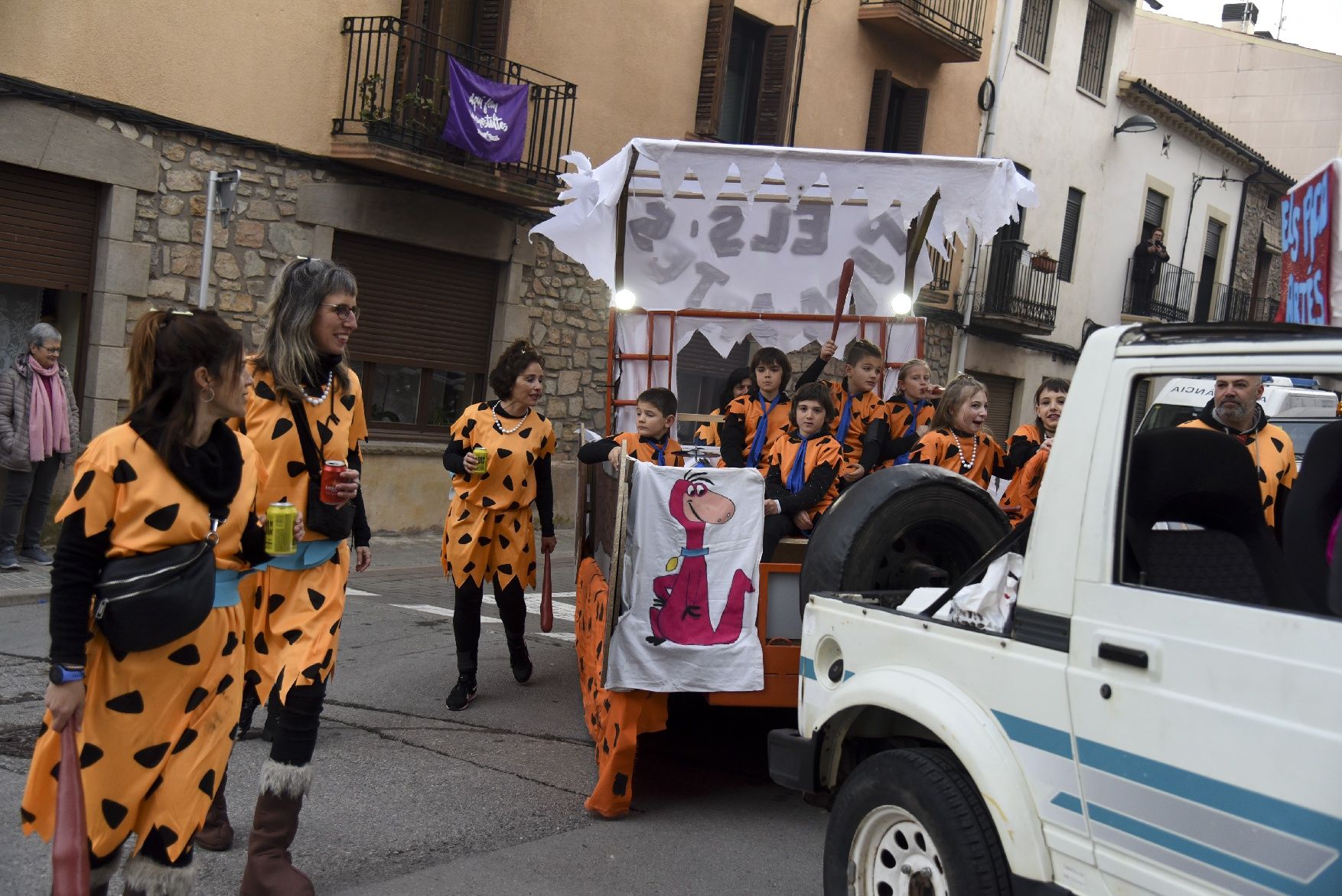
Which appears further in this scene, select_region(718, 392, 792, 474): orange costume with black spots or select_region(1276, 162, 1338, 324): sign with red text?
select_region(718, 392, 792, 474): orange costume with black spots

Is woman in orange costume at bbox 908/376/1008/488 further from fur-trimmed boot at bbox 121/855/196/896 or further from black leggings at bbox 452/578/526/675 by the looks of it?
fur-trimmed boot at bbox 121/855/196/896

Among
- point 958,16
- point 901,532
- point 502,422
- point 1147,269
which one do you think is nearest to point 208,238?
point 502,422

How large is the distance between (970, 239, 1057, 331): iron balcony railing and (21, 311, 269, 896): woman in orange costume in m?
19.7

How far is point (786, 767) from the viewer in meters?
3.77

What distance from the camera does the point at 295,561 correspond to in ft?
12.4

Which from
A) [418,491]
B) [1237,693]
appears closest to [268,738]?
[1237,693]

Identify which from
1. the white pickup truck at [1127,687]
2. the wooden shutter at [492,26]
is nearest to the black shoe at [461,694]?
the white pickup truck at [1127,687]

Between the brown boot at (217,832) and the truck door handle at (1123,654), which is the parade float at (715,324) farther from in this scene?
the truck door handle at (1123,654)

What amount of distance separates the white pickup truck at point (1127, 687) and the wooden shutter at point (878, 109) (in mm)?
17425

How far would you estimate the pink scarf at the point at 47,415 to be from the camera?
907cm

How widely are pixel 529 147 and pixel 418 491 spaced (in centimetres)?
407

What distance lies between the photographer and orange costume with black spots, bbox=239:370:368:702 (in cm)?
376

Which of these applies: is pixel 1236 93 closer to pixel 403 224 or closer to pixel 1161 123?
pixel 1161 123

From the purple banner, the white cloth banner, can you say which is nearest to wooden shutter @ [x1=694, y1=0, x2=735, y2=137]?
the purple banner
